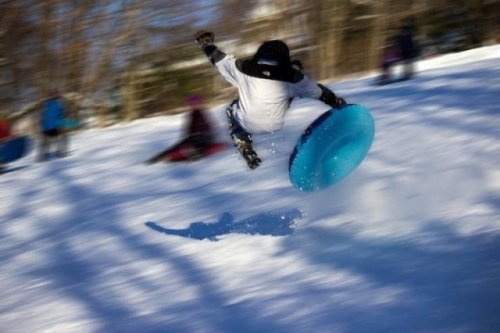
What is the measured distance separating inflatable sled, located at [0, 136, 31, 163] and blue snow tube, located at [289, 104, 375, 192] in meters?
5.83

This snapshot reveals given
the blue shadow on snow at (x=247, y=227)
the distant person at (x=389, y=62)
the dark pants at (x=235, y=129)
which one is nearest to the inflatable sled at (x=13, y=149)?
the blue shadow on snow at (x=247, y=227)

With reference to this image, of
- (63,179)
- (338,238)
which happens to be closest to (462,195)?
(338,238)

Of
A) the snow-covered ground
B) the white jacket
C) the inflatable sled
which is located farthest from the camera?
the inflatable sled

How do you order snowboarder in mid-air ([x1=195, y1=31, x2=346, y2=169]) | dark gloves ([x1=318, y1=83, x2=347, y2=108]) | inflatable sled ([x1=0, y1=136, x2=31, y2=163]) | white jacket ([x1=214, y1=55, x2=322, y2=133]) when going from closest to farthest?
snowboarder in mid-air ([x1=195, y1=31, x2=346, y2=169]) → white jacket ([x1=214, y1=55, x2=322, y2=133]) → dark gloves ([x1=318, y1=83, x2=347, y2=108]) → inflatable sled ([x1=0, y1=136, x2=31, y2=163])

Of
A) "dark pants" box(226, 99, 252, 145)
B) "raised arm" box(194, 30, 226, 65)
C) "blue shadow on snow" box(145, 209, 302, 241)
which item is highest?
"raised arm" box(194, 30, 226, 65)

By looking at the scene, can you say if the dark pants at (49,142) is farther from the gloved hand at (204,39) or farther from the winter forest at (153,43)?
the winter forest at (153,43)

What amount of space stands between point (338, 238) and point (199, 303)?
1.16 meters

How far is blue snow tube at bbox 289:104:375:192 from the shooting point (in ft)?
19.5

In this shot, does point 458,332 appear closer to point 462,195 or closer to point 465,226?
point 465,226

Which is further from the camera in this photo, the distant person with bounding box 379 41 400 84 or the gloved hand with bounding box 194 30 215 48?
the distant person with bounding box 379 41 400 84

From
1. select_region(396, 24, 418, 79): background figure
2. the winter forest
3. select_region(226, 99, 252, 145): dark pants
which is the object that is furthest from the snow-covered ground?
the winter forest

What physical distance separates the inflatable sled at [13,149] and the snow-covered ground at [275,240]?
51.4 inches

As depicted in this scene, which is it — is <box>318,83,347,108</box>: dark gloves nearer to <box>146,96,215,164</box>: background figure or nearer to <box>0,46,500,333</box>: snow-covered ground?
<box>0,46,500,333</box>: snow-covered ground

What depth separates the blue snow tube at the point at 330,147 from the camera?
5949mm
